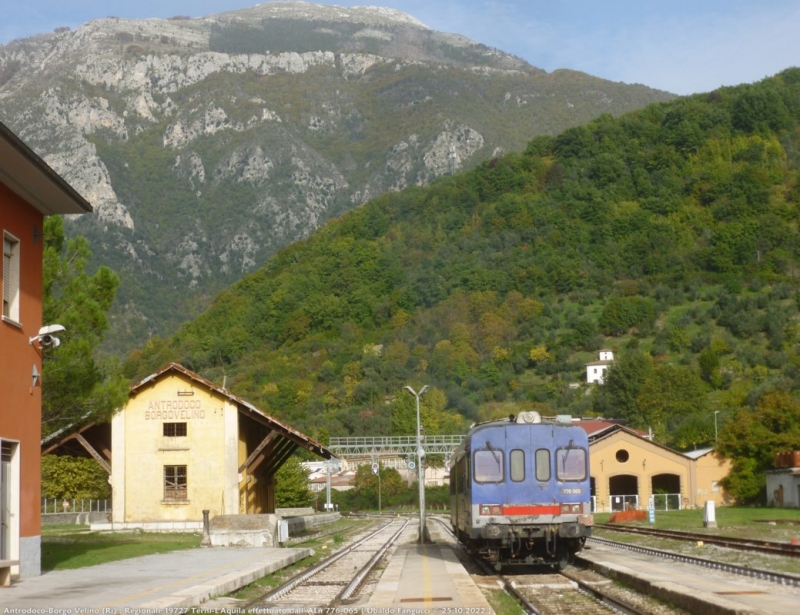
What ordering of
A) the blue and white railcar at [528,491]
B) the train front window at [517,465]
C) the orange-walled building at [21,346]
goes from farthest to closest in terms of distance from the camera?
the train front window at [517,465] → the blue and white railcar at [528,491] → the orange-walled building at [21,346]

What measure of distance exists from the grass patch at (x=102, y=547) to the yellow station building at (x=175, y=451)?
362cm

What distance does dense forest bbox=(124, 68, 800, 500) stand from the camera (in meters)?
134

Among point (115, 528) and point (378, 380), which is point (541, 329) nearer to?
point (378, 380)

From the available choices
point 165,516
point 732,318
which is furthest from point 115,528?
point 732,318

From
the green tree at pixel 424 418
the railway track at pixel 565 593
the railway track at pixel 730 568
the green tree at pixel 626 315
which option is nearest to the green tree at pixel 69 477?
the green tree at pixel 424 418

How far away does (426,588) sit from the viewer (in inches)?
717

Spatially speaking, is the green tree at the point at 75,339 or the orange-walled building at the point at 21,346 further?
the green tree at the point at 75,339

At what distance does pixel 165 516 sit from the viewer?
42188mm

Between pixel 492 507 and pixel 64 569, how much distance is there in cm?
812

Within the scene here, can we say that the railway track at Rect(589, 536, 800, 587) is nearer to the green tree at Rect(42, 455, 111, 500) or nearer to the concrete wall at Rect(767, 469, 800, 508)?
the concrete wall at Rect(767, 469, 800, 508)

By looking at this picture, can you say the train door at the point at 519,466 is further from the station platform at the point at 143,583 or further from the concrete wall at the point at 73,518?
the concrete wall at the point at 73,518

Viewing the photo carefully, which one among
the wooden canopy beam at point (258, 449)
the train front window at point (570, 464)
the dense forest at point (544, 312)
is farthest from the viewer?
the dense forest at point (544, 312)

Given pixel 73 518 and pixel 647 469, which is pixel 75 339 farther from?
pixel 647 469

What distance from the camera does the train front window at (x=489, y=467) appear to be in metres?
22.8
